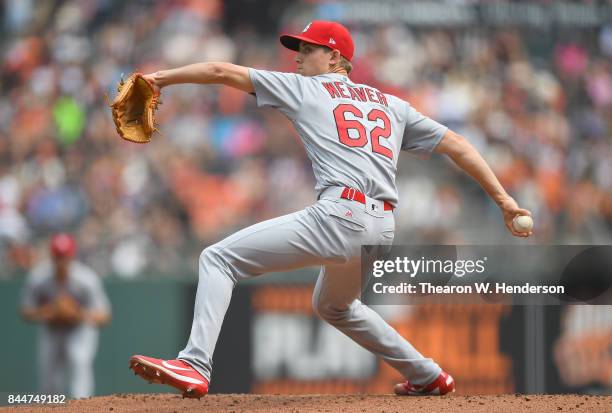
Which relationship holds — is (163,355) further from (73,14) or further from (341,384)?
(73,14)

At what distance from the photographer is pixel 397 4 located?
1128 cm

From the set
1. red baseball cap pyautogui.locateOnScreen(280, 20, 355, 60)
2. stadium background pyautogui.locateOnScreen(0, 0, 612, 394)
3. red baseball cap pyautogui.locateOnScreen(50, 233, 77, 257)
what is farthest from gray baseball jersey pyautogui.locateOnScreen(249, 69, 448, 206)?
red baseball cap pyautogui.locateOnScreen(50, 233, 77, 257)

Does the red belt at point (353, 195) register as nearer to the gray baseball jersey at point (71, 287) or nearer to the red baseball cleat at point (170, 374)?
the red baseball cleat at point (170, 374)

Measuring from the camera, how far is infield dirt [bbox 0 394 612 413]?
13.7ft

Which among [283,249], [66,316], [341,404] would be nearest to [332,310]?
[341,404]

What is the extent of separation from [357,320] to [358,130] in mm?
917

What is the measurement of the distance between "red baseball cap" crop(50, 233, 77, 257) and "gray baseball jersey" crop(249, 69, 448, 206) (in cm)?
384

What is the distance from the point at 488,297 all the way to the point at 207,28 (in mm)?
5391

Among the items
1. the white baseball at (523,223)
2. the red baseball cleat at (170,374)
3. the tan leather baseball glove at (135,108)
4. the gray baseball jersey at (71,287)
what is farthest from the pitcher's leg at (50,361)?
the white baseball at (523,223)

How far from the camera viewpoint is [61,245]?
7.49m

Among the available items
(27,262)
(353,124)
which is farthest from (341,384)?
(353,124)

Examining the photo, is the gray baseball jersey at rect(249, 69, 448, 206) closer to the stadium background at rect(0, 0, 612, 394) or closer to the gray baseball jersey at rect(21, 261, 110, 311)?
the stadium background at rect(0, 0, 612, 394)

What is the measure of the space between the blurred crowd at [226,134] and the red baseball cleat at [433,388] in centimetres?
317

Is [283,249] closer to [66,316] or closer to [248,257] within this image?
[248,257]
